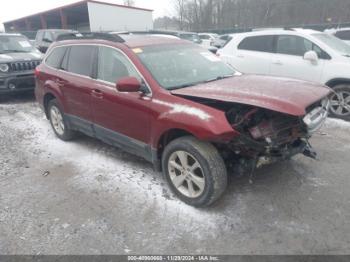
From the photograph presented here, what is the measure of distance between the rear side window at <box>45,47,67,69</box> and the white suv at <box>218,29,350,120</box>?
4.17 m

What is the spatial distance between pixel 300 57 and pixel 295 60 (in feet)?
0.37

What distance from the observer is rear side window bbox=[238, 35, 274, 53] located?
6.91 m

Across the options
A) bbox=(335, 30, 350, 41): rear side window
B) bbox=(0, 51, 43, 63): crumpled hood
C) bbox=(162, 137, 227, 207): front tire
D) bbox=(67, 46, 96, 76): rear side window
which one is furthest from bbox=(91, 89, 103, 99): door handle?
bbox=(335, 30, 350, 41): rear side window

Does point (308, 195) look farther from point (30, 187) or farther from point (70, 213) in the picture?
point (30, 187)

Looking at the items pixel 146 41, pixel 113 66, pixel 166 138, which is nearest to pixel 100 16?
pixel 146 41

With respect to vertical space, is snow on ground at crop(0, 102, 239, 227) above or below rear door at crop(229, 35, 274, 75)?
below

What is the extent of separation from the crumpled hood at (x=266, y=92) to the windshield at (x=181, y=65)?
247mm

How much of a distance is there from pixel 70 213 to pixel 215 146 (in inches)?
69.3

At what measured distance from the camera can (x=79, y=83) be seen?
14.4 feet

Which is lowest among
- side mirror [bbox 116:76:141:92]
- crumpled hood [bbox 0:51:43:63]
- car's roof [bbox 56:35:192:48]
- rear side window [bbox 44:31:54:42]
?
crumpled hood [bbox 0:51:43:63]

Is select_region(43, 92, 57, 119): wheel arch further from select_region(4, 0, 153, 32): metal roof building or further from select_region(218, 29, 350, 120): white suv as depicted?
select_region(4, 0, 153, 32): metal roof building

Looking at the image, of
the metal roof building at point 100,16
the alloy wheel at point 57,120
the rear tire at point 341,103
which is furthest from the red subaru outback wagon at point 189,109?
the metal roof building at point 100,16

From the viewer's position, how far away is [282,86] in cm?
325

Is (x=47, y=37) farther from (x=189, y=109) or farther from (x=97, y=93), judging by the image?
(x=189, y=109)
